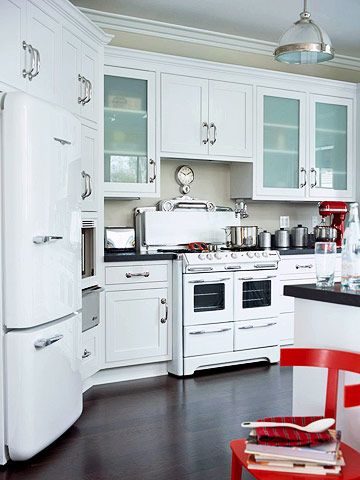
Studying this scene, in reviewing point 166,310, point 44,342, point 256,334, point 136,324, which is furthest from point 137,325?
point 44,342

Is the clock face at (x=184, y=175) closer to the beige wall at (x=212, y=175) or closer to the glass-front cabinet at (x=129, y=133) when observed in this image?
the beige wall at (x=212, y=175)

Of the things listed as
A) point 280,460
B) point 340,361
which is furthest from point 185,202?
point 280,460

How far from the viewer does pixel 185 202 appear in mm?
4828

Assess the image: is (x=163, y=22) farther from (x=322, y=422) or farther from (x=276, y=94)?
(x=322, y=422)

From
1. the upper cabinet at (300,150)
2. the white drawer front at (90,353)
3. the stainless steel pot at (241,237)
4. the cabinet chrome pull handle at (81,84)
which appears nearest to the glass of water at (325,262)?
the white drawer front at (90,353)

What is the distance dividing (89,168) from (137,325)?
117 centimetres

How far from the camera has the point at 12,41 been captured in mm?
2932

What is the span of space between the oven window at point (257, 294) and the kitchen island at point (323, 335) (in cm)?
219

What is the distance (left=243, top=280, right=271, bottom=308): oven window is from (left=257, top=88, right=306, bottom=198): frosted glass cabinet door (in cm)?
90

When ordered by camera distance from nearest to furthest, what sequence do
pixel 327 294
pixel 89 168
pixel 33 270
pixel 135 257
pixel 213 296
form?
1. pixel 327 294
2. pixel 33 270
3. pixel 89 168
4. pixel 135 257
5. pixel 213 296

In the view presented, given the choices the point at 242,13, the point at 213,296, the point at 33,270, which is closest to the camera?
the point at 33,270

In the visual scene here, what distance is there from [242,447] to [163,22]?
12.8 ft

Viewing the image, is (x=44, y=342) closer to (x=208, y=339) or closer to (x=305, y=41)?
(x=208, y=339)

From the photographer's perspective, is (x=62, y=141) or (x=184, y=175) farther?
(x=184, y=175)
